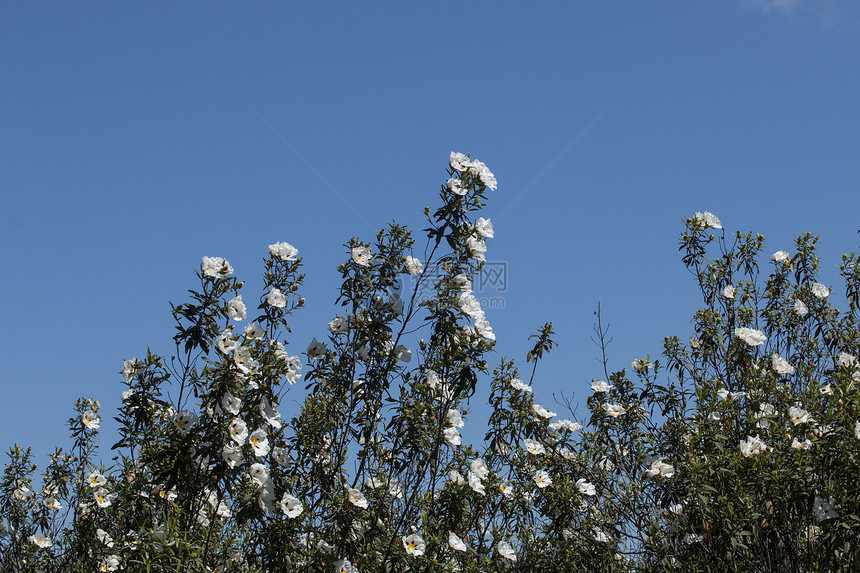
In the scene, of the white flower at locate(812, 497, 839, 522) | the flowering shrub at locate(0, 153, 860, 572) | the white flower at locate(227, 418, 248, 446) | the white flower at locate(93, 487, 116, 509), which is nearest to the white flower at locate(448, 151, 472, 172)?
the flowering shrub at locate(0, 153, 860, 572)

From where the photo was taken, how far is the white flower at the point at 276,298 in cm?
416

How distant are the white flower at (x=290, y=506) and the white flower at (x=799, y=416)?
2758 millimetres

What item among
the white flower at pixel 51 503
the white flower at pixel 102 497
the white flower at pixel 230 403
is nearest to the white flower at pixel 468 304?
the white flower at pixel 230 403

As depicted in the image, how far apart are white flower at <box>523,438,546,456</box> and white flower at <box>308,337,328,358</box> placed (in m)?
1.51

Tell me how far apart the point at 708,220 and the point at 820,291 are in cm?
118

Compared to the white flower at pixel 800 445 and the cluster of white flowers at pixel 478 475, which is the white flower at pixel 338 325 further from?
the white flower at pixel 800 445

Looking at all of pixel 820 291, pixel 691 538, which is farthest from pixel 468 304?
pixel 820 291

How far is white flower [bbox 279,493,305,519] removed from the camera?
369cm

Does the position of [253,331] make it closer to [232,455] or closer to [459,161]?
[232,455]

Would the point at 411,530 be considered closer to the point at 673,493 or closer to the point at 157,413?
the point at 673,493

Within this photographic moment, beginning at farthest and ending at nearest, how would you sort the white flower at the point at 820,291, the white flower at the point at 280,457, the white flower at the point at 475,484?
the white flower at the point at 820,291 < the white flower at the point at 475,484 < the white flower at the point at 280,457

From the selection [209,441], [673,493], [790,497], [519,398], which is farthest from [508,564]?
[209,441]

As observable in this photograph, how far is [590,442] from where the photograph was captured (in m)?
4.88

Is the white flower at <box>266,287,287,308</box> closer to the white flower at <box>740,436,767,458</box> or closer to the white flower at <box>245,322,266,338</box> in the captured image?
the white flower at <box>245,322,266,338</box>
